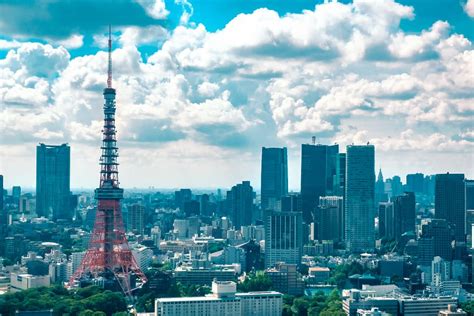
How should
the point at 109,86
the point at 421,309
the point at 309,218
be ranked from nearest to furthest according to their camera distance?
1. the point at 421,309
2. the point at 109,86
3. the point at 309,218

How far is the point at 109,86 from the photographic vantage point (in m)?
31.4

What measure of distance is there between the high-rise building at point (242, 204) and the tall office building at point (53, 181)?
12157 millimetres

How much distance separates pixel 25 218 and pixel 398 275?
Result: 3103cm

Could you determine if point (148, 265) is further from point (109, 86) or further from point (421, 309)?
point (421, 309)

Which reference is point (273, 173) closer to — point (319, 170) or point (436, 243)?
point (319, 170)

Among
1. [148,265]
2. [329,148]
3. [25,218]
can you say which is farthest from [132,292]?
[329,148]

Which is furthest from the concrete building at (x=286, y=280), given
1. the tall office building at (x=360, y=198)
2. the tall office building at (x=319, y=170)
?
the tall office building at (x=319, y=170)

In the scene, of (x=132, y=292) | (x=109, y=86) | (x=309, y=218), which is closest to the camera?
(x=132, y=292)

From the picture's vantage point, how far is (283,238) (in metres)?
42.2

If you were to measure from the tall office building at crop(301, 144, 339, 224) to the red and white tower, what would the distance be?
30899 millimetres

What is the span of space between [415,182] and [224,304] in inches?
2476

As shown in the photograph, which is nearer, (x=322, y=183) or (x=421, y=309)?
(x=421, y=309)

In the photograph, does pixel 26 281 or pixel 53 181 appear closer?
pixel 26 281

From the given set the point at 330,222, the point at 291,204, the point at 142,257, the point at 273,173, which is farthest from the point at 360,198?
the point at 142,257
